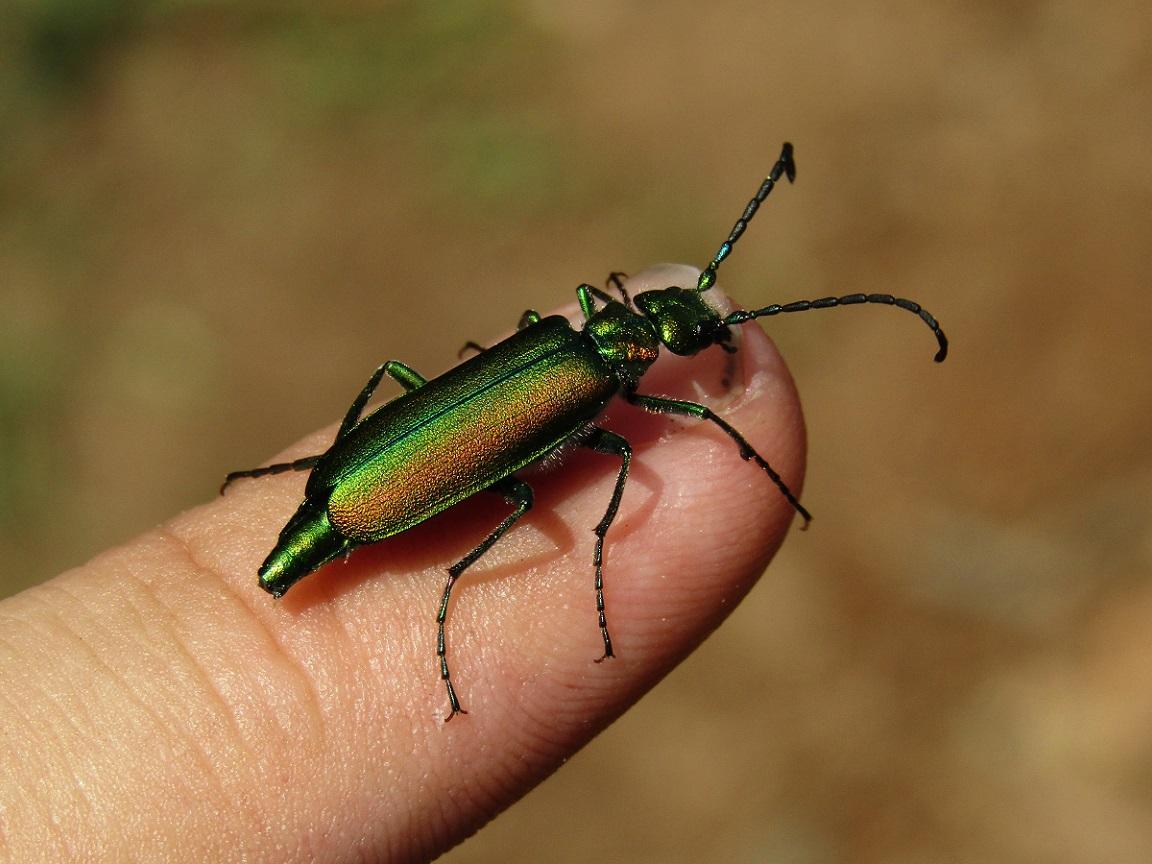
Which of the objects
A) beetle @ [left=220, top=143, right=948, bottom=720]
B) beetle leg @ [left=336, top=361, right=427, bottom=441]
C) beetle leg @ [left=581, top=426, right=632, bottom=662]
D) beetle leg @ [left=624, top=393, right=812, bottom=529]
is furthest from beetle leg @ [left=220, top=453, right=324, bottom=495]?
beetle leg @ [left=624, top=393, right=812, bottom=529]

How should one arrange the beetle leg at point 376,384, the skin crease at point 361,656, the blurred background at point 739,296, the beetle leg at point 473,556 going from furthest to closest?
the blurred background at point 739,296
the beetle leg at point 376,384
the beetle leg at point 473,556
the skin crease at point 361,656

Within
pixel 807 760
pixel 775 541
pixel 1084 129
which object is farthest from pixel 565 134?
pixel 775 541

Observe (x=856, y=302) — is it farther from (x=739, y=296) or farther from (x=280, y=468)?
(x=739, y=296)

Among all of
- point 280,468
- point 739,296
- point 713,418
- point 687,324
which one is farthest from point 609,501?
point 739,296

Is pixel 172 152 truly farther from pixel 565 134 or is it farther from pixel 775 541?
pixel 775 541

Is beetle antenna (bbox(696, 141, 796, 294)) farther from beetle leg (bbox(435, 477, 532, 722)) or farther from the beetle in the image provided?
beetle leg (bbox(435, 477, 532, 722))

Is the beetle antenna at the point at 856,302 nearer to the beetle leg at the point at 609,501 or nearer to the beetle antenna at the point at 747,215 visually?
the beetle antenna at the point at 747,215

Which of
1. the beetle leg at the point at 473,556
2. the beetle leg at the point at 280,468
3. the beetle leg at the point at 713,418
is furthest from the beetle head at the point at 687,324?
the beetle leg at the point at 280,468

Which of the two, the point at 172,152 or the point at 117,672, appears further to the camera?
the point at 172,152
